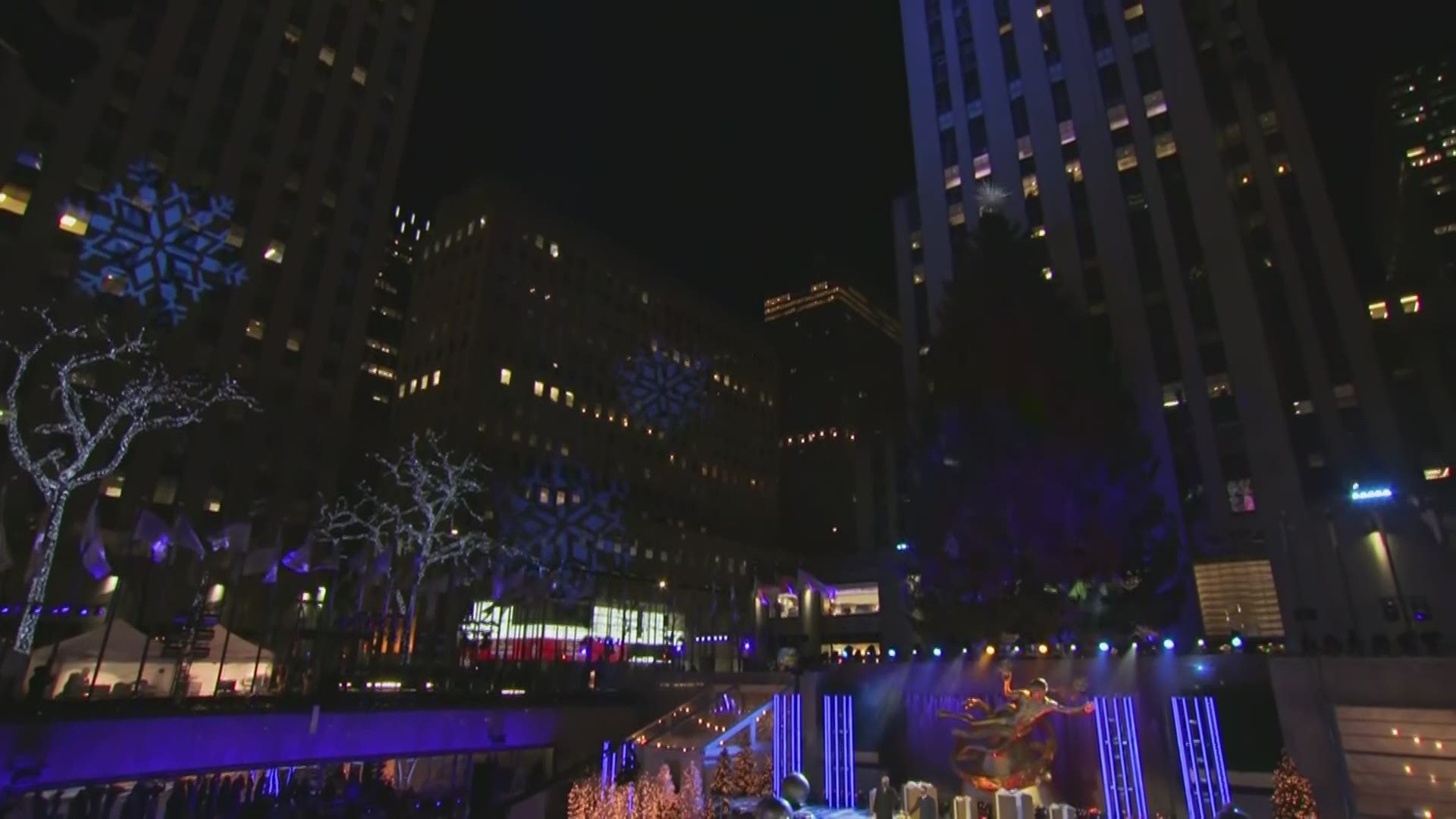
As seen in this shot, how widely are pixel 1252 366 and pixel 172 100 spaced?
189 feet

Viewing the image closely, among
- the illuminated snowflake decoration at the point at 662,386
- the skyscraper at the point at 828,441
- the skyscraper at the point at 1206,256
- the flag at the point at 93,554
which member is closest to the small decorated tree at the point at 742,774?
the flag at the point at 93,554

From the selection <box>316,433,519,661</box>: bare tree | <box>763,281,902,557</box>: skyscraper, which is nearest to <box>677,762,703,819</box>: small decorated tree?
<box>316,433,519,661</box>: bare tree

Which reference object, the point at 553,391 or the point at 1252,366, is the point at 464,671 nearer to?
the point at 1252,366

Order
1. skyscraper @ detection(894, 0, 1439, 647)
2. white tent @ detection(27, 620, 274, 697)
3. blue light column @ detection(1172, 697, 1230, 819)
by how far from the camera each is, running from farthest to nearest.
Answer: skyscraper @ detection(894, 0, 1439, 647) < white tent @ detection(27, 620, 274, 697) < blue light column @ detection(1172, 697, 1230, 819)

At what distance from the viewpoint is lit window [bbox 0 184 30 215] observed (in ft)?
119

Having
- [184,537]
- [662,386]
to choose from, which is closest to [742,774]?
[184,537]

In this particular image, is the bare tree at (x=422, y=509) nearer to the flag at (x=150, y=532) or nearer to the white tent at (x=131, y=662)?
the white tent at (x=131, y=662)

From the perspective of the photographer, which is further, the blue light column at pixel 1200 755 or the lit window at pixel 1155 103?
the lit window at pixel 1155 103

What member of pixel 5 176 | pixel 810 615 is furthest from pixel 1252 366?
pixel 5 176

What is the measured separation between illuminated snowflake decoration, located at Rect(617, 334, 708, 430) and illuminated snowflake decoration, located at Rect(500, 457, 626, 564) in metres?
10.6

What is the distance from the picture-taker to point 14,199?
120 feet

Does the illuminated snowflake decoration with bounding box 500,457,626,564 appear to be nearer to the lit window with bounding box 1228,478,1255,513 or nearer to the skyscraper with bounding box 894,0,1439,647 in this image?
the skyscraper with bounding box 894,0,1439,647

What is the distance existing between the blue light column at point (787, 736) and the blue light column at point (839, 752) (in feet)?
2.34

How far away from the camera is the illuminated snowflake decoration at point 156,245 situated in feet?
128
